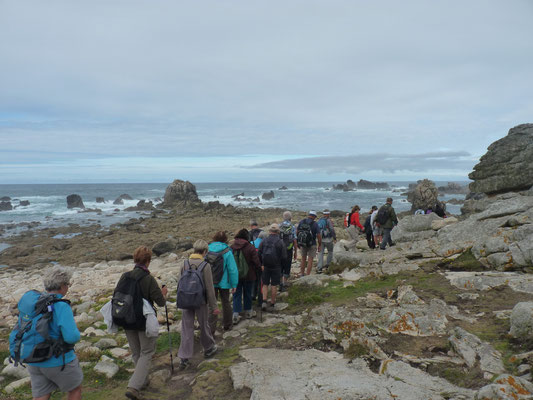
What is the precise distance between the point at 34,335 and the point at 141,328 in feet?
5.08

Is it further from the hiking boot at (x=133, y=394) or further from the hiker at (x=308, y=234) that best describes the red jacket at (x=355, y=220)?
the hiking boot at (x=133, y=394)

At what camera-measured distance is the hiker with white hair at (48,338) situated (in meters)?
3.63

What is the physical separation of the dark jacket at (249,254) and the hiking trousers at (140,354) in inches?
107

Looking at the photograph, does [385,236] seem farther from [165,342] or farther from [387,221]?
[165,342]

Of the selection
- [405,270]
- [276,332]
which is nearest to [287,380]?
[276,332]

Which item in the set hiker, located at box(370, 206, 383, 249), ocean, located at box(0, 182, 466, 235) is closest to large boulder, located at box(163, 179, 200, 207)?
ocean, located at box(0, 182, 466, 235)

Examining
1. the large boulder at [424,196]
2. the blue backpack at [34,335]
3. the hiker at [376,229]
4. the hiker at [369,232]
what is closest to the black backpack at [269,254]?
the blue backpack at [34,335]

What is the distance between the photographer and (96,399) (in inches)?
192

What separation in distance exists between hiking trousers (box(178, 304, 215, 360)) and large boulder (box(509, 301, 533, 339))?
4.97 m

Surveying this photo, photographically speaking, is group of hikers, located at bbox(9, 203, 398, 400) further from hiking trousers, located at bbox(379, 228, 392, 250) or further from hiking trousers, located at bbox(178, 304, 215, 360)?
hiking trousers, located at bbox(379, 228, 392, 250)

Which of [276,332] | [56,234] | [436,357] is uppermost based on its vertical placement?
[436,357]

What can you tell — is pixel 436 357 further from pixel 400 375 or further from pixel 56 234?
pixel 56 234

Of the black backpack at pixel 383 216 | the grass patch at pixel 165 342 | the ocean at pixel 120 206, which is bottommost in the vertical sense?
the ocean at pixel 120 206

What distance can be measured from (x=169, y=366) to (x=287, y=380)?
2.44 m
